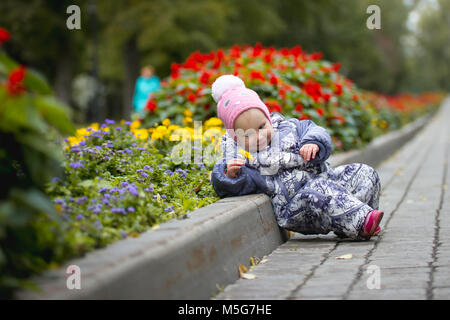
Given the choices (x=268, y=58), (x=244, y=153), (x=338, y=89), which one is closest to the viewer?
(x=244, y=153)

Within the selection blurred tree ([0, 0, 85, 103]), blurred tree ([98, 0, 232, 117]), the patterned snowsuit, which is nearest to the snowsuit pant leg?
the patterned snowsuit

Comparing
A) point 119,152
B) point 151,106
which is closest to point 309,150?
Result: point 119,152

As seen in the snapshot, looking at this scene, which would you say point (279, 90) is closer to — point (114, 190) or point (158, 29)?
point (114, 190)

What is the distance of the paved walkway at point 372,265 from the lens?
3.67 metres

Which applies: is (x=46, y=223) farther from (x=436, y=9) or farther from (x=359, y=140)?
(x=436, y=9)

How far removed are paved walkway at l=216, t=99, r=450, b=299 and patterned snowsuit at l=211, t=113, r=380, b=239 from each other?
0.19 metres

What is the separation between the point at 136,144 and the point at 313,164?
161 cm

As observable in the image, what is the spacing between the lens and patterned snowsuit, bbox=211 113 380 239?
4.91 meters

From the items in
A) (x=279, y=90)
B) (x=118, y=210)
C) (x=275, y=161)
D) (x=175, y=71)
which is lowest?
(x=118, y=210)

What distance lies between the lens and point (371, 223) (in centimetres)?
487

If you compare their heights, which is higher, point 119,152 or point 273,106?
point 273,106

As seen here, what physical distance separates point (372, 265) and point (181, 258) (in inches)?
56.8

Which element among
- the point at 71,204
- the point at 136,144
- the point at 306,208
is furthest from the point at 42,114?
the point at 136,144

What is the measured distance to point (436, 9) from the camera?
321ft
